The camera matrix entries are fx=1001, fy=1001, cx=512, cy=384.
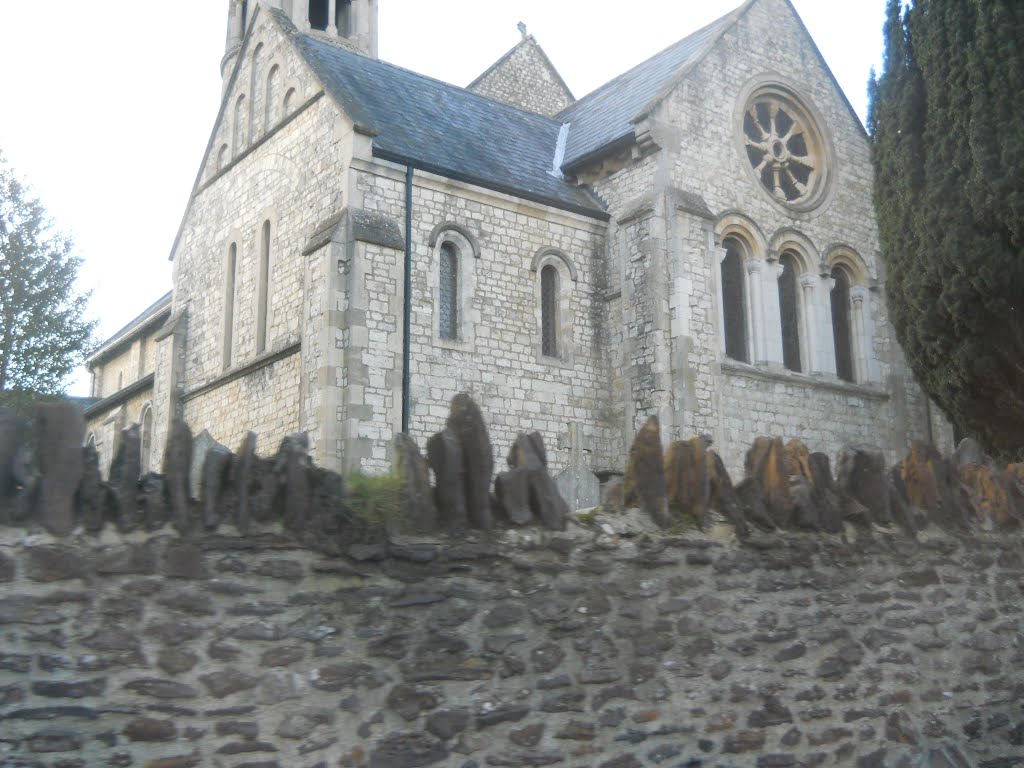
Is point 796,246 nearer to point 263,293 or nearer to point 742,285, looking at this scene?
point 742,285

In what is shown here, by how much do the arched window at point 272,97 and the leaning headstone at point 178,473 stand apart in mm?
14886

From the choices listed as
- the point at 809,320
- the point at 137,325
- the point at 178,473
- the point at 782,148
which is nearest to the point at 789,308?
the point at 809,320

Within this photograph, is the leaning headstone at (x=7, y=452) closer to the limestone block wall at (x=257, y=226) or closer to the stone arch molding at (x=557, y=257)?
the limestone block wall at (x=257, y=226)

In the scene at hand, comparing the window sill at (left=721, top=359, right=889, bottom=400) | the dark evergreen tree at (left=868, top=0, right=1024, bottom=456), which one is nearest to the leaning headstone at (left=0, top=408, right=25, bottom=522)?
the dark evergreen tree at (left=868, top=0, right=1024, bottom=456)

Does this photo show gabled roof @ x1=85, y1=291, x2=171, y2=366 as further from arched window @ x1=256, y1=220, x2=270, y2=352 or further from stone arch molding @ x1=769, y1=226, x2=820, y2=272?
stone arch molding @ x1=769, y1=226, x2=820, y2=272

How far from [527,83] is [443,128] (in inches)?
339

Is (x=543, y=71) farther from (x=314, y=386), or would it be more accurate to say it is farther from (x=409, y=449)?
(x=409, y=449)

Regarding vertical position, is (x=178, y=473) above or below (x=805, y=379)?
below

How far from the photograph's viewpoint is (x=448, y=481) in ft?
15.1

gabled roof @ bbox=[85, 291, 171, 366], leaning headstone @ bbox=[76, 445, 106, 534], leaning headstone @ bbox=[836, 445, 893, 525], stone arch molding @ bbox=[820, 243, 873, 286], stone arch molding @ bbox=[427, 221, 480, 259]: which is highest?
gabled roof @ bbox=[85, 291, 171, 366]

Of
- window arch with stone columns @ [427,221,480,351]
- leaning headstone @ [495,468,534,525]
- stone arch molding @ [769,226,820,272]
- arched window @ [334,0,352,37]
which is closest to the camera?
leaning headstone @ [495,468,534,525]

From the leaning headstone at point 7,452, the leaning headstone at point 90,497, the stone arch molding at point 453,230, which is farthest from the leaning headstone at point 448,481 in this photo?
the stone arch molding at point 453,230

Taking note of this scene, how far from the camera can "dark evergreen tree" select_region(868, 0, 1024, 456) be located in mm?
13117

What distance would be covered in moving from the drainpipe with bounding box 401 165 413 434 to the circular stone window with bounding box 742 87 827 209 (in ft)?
21.7
